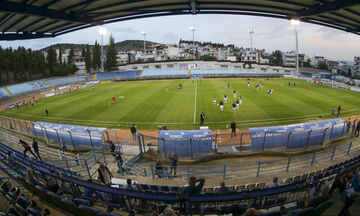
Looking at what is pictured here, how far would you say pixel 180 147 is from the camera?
1243 centimetres

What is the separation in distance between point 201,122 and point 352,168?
46.5 feet

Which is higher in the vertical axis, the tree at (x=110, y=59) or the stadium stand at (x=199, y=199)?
the tree at (x=110, y=59)

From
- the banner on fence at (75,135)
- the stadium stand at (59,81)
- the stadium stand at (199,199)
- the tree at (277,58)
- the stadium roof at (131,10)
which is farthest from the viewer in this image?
the tree at (277,58)

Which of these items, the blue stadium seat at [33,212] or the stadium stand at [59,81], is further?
the stadium stand at [59,81]

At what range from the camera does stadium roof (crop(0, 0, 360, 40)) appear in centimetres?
1672

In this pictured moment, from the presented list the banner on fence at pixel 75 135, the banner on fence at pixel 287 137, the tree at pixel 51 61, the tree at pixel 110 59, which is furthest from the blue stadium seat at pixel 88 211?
the tree at pixel 110 59

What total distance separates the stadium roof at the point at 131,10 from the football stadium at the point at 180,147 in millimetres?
119

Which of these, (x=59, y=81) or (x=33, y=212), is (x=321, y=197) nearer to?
(x=33, y=212)

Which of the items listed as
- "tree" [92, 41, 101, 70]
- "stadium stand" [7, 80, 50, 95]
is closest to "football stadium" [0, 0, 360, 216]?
"stadium stand" [7, 80, 50, 95]

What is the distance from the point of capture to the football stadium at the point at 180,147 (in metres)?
5.44

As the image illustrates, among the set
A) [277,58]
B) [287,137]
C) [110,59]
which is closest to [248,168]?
[287,137]

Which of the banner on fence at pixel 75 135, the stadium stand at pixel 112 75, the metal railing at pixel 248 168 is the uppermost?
the stadium stand at pixel 112 75

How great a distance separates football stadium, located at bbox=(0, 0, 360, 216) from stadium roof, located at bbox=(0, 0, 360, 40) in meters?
0.12

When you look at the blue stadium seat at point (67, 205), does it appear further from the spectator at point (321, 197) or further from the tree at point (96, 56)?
the tree at point (96, 56)
